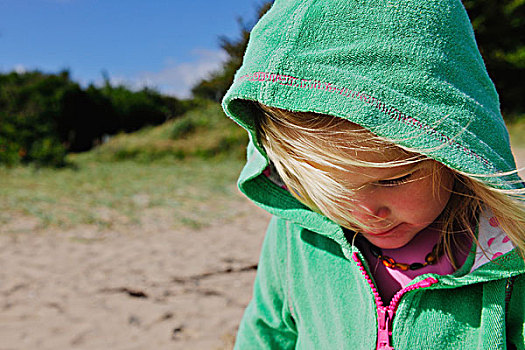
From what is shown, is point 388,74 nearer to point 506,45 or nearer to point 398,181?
point 398,181

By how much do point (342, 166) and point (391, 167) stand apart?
3.9 inches

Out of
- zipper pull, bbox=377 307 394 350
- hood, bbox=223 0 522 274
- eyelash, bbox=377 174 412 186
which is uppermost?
hood, bbox=223 0 522 274

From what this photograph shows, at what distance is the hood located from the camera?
919mm

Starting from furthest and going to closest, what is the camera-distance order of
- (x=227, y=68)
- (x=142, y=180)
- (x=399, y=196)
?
(x=227, y=68) → (x=142, y=180) → (x=399, y=196)

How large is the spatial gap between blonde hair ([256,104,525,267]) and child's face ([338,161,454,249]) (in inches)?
0.6

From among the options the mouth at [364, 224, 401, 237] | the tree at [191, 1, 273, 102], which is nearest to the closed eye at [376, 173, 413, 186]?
the mouth at [364, 224, 401, 237]

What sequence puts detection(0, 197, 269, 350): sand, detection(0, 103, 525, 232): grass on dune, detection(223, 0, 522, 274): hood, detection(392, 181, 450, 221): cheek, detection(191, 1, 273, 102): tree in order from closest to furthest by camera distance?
1. detection(223, 0, 522, 274): hood
2. detection(392, 181, 450, 221): cheek
3. detection(0, 197, 269, 350): sand
4. detection(0, 103, 525, 232): grass on dune
5. detection(191, 1, 273, 102): tree

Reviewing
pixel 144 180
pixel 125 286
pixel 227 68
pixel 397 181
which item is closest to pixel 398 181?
pixel 397 181

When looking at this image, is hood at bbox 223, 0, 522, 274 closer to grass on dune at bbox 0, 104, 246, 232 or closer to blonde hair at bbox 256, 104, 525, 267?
blonde hair at bbox 256, 104, 525, 267

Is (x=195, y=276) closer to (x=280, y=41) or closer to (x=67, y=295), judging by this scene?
(x=67, y=295)

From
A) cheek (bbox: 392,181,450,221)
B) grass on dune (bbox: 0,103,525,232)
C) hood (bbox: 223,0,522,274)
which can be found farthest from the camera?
grass on dune (bbox: 0,103,525,232)

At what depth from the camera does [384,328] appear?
1.11m

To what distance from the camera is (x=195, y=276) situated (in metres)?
3.83

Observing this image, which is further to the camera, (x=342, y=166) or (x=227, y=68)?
(x=227, y=68)
